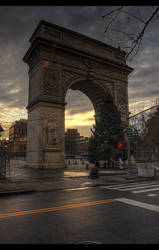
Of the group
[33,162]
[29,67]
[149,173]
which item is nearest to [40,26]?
[29,67]

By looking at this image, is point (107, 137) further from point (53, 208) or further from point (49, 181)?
point (53, 208)

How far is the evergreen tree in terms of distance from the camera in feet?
84.4

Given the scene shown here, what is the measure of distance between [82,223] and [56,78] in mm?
24538

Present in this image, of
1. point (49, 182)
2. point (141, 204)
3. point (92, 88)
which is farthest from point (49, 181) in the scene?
point (92, 88)

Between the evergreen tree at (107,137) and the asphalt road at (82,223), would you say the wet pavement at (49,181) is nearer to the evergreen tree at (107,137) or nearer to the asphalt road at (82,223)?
the asphalt road at (82,223)

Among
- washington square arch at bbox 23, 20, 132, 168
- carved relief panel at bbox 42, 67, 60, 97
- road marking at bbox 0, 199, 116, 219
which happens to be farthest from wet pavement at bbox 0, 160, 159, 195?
carved relief panel at bbox 42, 67, 60, 97

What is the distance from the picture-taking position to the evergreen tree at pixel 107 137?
25.7 metres

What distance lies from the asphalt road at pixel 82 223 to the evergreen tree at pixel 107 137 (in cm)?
1835

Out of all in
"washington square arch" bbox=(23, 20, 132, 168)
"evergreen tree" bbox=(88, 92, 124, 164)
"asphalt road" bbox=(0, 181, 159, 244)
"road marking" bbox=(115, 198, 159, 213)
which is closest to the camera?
"asphalt road" bbox=(0, 181, 159, 244)

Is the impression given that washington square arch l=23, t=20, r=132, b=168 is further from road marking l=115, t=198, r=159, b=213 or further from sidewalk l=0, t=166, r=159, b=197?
road marking l=115, t=198, r=159, b=213

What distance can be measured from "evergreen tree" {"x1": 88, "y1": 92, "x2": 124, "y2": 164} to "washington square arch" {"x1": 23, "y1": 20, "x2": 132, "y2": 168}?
210cm

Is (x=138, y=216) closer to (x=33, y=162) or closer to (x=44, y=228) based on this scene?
Answer: (x=44, y=228)

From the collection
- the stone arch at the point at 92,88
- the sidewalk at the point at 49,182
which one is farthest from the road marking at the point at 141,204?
the stone arch at the point at 92,88

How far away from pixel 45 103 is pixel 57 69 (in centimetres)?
564
